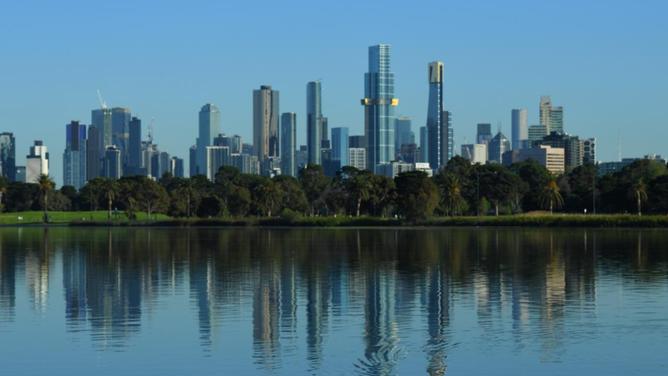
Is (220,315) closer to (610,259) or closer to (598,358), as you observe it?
(598,358)

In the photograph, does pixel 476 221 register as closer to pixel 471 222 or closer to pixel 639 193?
pixel 471 222

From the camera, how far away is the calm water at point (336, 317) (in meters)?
34.2

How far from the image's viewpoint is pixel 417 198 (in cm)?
18150

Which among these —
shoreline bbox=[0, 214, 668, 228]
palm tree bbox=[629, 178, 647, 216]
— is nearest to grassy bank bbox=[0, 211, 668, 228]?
shoreline bbox=[0, 214, 668, 228]

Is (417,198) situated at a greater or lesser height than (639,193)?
lesser

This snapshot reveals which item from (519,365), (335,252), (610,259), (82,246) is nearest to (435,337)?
(519,365)

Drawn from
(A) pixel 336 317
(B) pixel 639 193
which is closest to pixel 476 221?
(B) pixel 639 193

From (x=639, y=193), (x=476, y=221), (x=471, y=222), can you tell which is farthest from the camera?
(x=639, y=193)

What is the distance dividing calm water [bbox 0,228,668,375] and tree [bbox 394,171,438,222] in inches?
3954

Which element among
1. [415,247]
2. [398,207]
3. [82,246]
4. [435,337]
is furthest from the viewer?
[398,207]

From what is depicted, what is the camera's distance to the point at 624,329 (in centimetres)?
4050

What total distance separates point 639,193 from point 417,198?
118 ft

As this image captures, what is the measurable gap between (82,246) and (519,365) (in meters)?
83.2

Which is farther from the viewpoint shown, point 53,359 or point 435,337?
point 435,337
